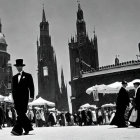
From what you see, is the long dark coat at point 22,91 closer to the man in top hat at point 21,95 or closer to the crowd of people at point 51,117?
the man in top hat at point 21,95

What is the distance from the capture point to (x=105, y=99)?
160 feet

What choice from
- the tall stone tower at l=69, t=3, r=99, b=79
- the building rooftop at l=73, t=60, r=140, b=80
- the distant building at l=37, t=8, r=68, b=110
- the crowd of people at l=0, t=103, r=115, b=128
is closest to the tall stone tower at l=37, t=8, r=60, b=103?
the distant building at l=37, t=8, r=68, b=110

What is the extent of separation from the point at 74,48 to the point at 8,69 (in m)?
21.9

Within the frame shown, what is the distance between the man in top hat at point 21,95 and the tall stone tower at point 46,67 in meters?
A: 99.2

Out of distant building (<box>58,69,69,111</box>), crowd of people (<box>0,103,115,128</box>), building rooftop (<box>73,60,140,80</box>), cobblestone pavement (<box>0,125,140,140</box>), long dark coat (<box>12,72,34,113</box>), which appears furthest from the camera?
distant building (<box>58,69,69,111</box>)

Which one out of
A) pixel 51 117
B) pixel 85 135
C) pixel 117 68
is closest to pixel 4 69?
pixel 117 68

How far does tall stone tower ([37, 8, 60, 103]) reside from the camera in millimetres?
109438

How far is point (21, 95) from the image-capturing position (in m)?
8.02

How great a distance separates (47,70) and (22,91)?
342ft

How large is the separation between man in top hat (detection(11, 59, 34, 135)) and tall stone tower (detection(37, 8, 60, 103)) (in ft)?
325

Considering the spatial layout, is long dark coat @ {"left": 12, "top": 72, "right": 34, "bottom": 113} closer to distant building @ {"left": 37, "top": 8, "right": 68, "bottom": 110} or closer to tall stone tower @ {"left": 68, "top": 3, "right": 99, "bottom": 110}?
tall stone tower @ {"left": 68, "top": 3, "right": 99, "bottom": 110}

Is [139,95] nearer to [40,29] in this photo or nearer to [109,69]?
[109,69]

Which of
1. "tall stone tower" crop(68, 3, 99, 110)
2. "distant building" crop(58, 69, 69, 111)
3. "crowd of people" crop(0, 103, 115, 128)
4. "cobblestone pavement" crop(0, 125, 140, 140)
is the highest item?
→ "tall stone tower" crop(68, 3, 99, 110)

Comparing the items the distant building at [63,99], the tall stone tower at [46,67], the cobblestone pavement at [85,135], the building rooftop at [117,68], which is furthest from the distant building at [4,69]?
the cobblestone pavement at [85,135]
